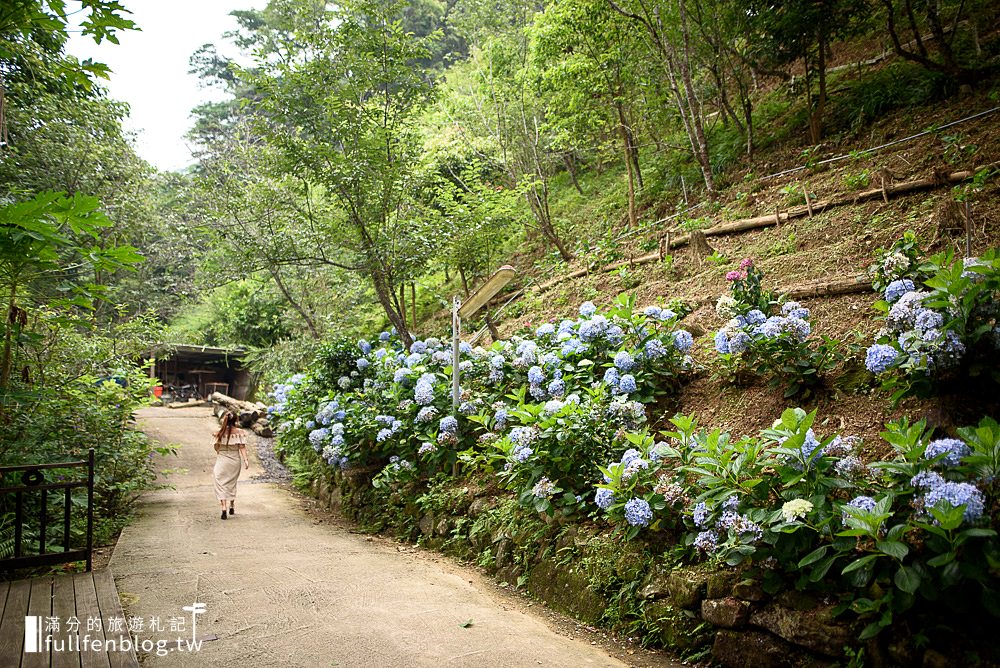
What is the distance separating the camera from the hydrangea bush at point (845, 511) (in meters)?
2.43

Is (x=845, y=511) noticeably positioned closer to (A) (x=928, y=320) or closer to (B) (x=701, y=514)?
(B) (x=701, y=514)

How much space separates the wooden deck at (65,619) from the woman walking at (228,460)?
316 cm

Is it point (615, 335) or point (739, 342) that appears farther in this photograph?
point (615, 335)

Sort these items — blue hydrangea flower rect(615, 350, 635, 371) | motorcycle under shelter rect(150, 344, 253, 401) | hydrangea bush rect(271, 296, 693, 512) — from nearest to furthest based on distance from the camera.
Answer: hydrangea bush rect(271, 296, 693, 512) → blue hydrangea flower rect(615, 350, 635, 371) → motorcycle under shelter rect(150, 344, 253, 401)

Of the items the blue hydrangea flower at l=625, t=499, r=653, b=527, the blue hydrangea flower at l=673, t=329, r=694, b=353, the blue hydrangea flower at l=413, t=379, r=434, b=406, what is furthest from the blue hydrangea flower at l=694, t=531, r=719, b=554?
the blue hydrangea flower at l=413, t=379, r=434, b=406

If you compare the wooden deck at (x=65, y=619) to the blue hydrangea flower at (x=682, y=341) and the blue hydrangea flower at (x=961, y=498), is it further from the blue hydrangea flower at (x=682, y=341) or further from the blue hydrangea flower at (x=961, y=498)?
the blue hydrangea flower at (x=682, y=341)

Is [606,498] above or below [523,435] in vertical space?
below

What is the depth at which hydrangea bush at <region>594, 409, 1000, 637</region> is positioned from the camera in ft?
7.97

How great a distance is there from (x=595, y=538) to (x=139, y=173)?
10889mm

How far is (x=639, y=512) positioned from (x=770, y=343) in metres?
1.44

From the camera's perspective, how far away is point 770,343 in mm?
4027

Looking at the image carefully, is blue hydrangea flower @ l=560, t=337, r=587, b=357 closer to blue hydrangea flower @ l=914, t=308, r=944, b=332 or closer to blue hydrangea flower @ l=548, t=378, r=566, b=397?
blue hydrangea flower @ l=548, t=378, r=566, b=397

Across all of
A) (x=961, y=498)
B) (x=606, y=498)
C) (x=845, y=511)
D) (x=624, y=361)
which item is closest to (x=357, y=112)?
(x=624, y=361)

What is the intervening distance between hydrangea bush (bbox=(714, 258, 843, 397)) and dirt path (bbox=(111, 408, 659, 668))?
6.91 ft
